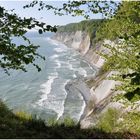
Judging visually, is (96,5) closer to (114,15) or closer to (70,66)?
(114,15)

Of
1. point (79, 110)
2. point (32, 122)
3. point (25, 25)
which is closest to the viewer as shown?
point (25, 25)

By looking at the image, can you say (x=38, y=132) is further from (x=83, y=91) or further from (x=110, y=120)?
(x=83, y=91)

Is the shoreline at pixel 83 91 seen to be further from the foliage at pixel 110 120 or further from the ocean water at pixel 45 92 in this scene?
the foliage at pixel 110 120

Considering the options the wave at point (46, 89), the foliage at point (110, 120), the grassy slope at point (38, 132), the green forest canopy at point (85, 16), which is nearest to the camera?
the green forest canopy at point (85, 16)

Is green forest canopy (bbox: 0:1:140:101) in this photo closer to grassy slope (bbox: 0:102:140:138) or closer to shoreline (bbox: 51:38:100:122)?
grassy slope (bbox: 0:102:140:138)

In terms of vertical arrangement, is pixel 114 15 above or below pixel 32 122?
above

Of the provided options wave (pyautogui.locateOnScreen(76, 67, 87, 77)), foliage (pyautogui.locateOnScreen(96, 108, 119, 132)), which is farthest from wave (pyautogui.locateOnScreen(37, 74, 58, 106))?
foliage (pyautogui.locateOnScreen(96, 108, 119, 132))

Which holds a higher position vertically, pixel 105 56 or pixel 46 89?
pixel 105 56

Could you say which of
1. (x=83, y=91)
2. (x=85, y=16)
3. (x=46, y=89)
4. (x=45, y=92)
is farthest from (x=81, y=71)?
(x=85, y=16)

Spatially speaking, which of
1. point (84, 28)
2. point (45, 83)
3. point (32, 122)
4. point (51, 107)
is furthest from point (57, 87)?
point (84, 28)

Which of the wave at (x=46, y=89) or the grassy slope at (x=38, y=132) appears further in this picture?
the wave at (x=46, y=89)

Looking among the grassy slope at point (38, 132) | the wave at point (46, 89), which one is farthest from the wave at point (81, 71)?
the grassy slope at point (38, 132)
